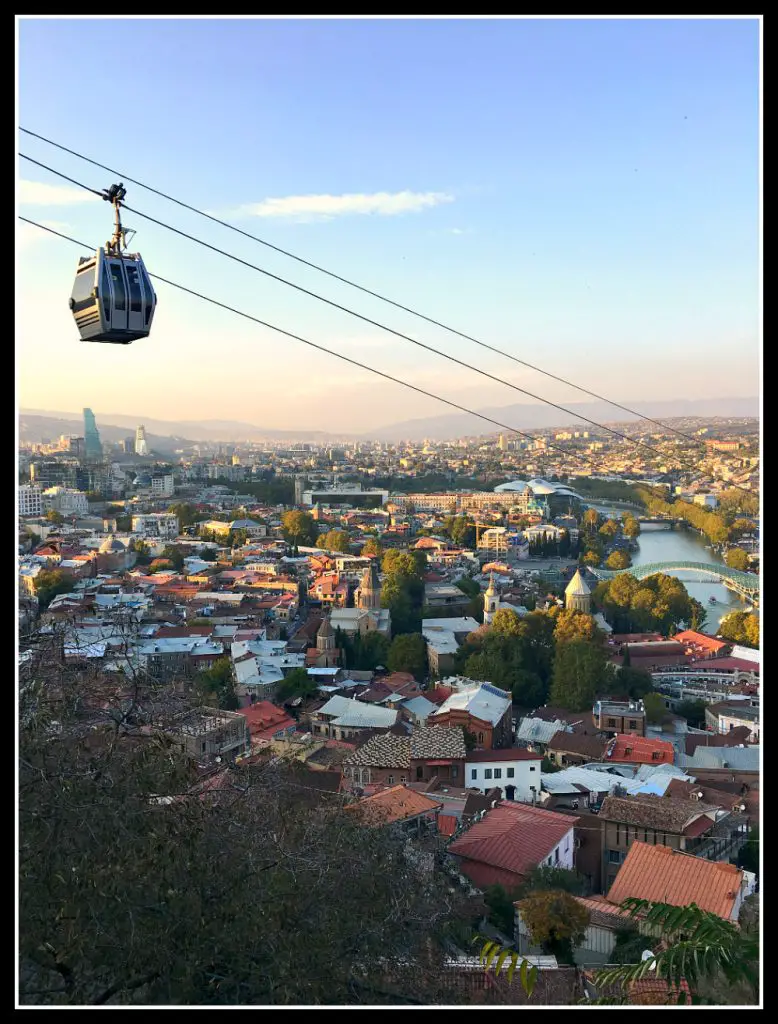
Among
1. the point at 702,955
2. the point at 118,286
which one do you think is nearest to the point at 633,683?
the point at 702,955

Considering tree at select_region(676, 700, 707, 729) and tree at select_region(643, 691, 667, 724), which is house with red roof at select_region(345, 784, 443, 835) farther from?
tree at select_region(676, 700, 707, 729)

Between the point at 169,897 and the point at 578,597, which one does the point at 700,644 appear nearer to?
the point at 578,597

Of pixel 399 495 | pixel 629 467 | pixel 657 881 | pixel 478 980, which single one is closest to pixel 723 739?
pixel 657 881

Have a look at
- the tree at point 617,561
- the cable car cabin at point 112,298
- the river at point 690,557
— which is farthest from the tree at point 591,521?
the cable car cabin at point 112,298

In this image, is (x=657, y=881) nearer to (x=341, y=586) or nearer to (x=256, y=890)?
(x=256, y=890)

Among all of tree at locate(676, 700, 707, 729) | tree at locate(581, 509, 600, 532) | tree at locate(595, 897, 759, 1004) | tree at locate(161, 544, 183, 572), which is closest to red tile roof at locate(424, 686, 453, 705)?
tree at locate(676, 700, 707, 729)
